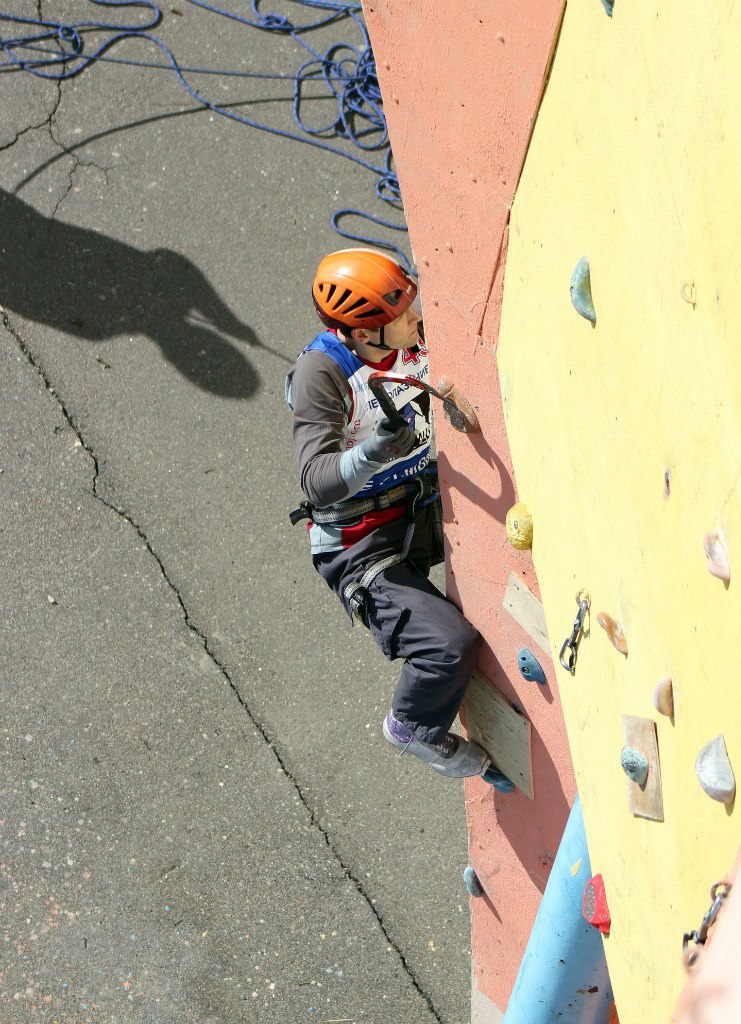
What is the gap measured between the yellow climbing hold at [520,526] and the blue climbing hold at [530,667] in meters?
0.48

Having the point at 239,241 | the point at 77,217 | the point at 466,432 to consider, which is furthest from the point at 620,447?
the point at 77,217

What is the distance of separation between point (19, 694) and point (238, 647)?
3.15 ft

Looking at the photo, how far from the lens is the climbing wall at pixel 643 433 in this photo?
109cm

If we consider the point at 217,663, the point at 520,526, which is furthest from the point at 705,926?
the point at 217,663

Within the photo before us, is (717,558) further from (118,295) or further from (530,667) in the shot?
(118,295)

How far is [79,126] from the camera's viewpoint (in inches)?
208

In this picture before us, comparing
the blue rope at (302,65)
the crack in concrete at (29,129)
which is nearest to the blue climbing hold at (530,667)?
the blue rope at (302,65)

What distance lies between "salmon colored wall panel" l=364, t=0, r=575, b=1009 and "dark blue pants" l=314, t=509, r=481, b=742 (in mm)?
71

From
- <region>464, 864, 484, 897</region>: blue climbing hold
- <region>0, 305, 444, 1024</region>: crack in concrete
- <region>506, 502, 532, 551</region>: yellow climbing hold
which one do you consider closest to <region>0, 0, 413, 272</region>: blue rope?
<region>0, 305, 444, 1024</region>: crack in concrete

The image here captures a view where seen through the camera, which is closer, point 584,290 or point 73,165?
point 584,290

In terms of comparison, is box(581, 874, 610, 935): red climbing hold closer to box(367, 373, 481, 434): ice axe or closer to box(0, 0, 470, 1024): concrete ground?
box(367, 373, 481, 434): ice axe

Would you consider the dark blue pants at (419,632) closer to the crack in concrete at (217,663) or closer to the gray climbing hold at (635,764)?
the gray climbing hold at (635,764)

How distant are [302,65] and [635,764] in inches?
184

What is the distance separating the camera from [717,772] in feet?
3.72
